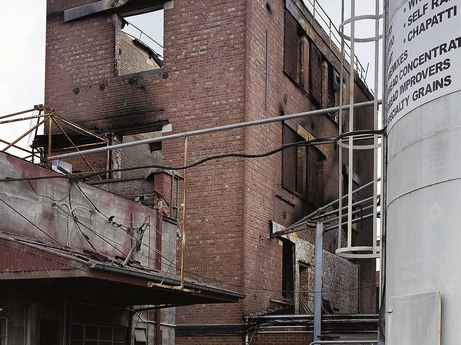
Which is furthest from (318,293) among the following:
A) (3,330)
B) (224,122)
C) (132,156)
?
(3,330)

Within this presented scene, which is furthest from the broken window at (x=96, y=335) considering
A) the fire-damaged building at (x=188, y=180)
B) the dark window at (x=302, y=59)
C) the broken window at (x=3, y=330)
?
the dark window at (x=302, y=59)

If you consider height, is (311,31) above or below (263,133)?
above

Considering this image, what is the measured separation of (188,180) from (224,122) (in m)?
1.70

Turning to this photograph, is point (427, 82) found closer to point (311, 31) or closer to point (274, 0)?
point (274, 0)

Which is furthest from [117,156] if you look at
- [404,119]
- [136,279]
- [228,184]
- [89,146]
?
[404,119]

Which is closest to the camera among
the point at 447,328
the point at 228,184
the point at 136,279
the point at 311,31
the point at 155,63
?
the point at 447,328

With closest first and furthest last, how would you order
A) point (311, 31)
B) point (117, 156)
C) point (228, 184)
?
point (228, 184), point (117, 156), point (311, 31)

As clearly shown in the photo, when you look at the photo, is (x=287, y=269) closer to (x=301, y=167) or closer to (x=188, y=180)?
(x=301, y=167)

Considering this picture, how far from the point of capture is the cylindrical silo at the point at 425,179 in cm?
692

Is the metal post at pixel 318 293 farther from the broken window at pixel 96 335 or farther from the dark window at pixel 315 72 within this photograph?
the dark window at pixel 315 72

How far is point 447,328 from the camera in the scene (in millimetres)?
6848

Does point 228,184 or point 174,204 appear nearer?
point 174,204

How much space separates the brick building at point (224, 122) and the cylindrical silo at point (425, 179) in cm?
1139

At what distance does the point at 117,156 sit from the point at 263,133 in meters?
4.00
